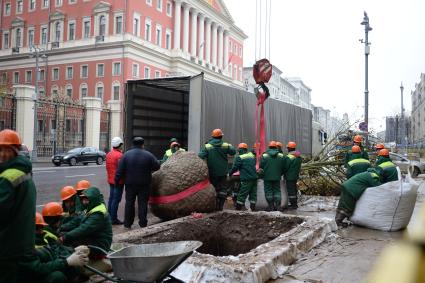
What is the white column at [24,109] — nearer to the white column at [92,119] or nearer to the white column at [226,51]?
the white column at [92,119]

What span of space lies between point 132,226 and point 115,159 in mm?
1524

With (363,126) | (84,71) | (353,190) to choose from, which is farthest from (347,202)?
(84,71)

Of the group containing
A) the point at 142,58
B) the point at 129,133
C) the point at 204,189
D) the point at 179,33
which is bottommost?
the point at 204,189

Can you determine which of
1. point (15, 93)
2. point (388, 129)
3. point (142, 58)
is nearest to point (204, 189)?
point (15, 93)

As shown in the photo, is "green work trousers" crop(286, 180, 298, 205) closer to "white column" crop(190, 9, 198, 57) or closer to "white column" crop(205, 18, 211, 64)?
"white column" crop(190, 9, 198, 57)

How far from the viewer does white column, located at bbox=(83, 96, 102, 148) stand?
1430 inches

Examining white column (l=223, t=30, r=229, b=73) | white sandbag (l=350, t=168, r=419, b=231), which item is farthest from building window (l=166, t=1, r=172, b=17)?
A: white sandbag (l=350, t=168, r=419, b=231)

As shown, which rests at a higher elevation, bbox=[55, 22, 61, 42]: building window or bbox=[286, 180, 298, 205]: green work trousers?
bbox=[55, 22, 61, 42]: building window

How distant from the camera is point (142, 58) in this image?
171 feet

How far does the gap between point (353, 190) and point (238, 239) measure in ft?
7.75

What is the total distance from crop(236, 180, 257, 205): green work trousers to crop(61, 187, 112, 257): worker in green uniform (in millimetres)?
4863

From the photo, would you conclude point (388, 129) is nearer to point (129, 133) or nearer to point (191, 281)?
point (129, 133)

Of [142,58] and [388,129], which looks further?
[388,129]

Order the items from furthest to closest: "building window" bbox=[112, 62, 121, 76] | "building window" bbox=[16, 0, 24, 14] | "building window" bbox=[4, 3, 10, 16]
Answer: "building window" bbox=[4, 3, 10, 16] → "building window" bbox=[16, 0, 24, 14] → "building window" bbox=[112, 62, 121, 76]
